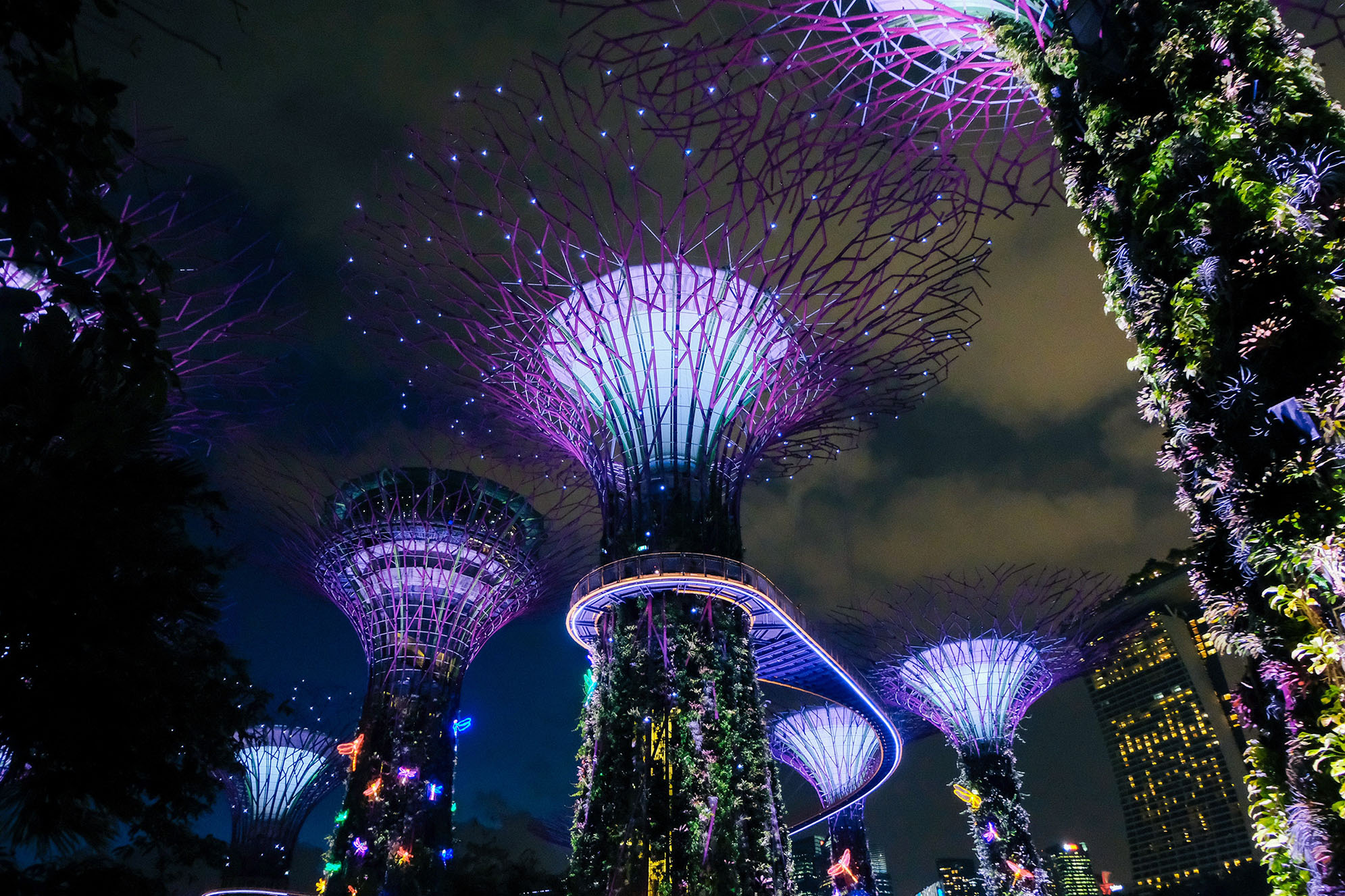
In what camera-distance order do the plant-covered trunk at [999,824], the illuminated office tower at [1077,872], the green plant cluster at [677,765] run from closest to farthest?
the green plant cluster at [677,765]
the plant-covered trunk at [999,824]
the illuminated office tower at [1077,872]

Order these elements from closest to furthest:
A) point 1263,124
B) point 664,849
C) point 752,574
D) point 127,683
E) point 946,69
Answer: point 1263,124 < point 127,683 < point 946,69 < point 664,849 < point 752,574

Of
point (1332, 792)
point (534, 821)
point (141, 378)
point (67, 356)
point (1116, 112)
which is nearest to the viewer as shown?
point (141, 378)

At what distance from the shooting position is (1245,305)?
15.1ft

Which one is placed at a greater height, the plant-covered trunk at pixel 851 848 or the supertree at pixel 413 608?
the supertree at pixel 413 608

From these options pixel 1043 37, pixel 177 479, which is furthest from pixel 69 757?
pixel 1043 37

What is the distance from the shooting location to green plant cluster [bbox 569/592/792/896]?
49.5 ft

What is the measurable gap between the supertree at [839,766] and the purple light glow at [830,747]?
0.03 m

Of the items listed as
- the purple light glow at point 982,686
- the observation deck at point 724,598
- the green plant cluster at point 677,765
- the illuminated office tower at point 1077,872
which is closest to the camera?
the green plant cluster at point 677,765

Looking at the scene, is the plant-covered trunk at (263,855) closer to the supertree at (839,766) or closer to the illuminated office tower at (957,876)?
the supertree at (839,766)

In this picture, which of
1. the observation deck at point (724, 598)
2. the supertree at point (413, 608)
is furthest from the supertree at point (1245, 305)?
the supertree at point (413, 608)

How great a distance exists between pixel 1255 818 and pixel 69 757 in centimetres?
708

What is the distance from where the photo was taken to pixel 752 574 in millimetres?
18266

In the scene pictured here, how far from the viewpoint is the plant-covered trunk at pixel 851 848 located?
40.3 metres

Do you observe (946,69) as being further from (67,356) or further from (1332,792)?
(67,356)
